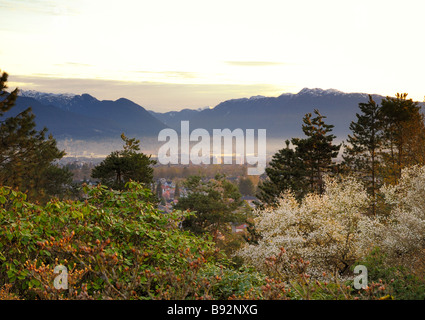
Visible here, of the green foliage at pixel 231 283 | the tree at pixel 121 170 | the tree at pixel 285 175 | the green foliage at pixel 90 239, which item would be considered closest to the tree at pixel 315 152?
the tree at pixel 285 175

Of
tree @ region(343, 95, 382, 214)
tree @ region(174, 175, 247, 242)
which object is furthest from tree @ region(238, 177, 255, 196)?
tree @ region(343, 95, 382, 214)

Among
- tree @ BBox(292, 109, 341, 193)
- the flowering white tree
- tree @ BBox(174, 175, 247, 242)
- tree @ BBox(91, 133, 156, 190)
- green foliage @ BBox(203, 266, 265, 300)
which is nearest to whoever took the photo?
green foliage @ BBox(203, 266, 265, 300)

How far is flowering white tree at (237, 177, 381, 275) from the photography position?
21.3m

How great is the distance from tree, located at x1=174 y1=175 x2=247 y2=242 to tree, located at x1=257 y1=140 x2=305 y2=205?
4318mm

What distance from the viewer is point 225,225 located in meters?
44.2

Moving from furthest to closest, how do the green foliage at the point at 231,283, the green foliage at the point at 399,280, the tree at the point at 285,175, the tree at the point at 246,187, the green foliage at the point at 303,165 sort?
the tree at the point at 246,187 → the green foliage at the point at 303,165 → the tree at the point at 285,175 → the green foliage at the point at 399,280 → the green foliage at the point at 231,283

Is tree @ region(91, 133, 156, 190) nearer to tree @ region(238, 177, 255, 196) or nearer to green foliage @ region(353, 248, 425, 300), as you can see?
green foliage @ region(353, 248, 425, 300)

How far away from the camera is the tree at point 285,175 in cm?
3947

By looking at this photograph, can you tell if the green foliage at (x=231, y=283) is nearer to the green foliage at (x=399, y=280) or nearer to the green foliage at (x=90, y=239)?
the green foliage at (x=90, y=239)

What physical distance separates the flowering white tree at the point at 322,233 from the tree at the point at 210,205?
46.1 feet

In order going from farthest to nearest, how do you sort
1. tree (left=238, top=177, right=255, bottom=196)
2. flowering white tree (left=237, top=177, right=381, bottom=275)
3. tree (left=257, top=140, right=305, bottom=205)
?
1. tree (left=238, top=177, right=255, bottom=196)
2. tree (left=257, top=140, right=305, bottom=205)
3. flowering white tree (left=237, top=177, right=381, bottom=275)

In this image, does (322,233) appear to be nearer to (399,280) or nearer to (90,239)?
(399,280)

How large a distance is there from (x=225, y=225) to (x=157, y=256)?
3812cm
